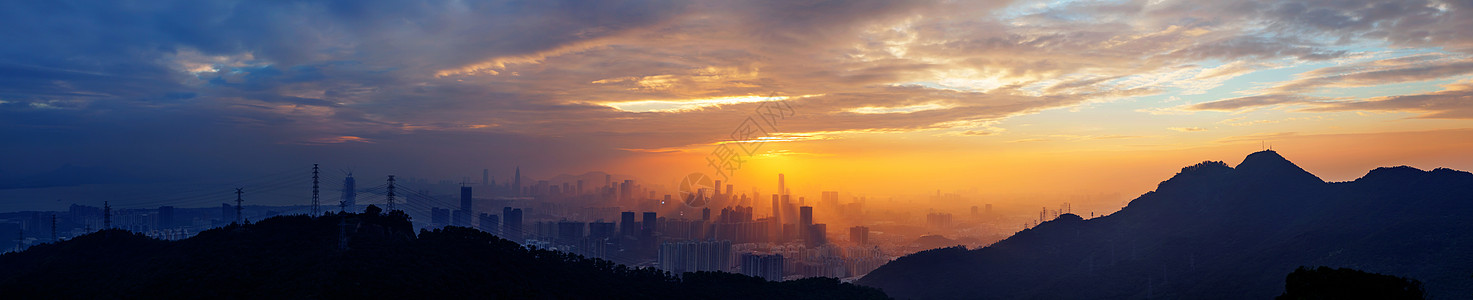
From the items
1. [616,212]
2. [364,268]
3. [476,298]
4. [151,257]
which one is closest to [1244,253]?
[476,298]

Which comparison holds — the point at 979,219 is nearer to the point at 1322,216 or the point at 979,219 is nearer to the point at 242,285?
the point at 1322,216

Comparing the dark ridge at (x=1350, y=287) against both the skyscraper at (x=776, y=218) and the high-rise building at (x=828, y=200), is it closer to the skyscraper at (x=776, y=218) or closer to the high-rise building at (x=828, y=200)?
the skyscraper at (x=776, y=218)

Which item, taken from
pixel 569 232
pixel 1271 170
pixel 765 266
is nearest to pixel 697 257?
pixel 765 266

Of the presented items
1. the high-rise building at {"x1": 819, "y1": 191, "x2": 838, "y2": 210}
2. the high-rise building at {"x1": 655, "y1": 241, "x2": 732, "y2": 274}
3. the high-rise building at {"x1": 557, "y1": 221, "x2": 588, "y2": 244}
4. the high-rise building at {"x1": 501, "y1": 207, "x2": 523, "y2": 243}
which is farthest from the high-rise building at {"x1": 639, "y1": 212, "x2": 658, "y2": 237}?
the high-rise building at {"x1": 819, "y1": 191, "x2": 838, "y2": 210}

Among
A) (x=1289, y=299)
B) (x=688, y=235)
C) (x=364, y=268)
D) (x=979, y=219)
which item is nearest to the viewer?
(x=1289, y=299)

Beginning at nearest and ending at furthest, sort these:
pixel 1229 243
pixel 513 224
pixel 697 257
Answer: pixel 1229 243 → pixel 697 257 → pixel 513 224

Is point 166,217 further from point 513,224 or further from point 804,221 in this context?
point 804,221
